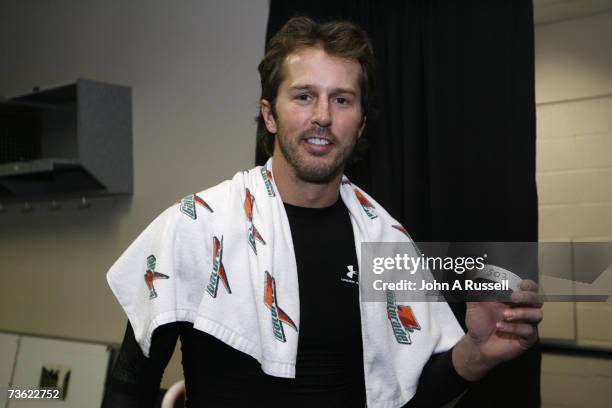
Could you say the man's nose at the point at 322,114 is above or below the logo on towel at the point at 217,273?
above

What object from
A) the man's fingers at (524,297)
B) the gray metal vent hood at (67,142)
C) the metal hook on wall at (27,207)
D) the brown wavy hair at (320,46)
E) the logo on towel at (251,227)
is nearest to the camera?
the man's fingers at (524,297)

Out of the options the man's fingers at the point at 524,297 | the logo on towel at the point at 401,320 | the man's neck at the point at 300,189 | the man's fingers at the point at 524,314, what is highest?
the man's neck at the point at 300,189

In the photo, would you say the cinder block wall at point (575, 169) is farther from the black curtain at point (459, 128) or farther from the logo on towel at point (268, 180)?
the logo on towel at point (268, 180)

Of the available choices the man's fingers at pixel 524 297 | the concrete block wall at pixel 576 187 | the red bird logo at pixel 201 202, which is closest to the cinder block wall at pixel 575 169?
the concrete block wall at pixel 576 187

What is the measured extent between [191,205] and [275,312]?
11.9 inches

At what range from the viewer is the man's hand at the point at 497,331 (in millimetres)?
1009

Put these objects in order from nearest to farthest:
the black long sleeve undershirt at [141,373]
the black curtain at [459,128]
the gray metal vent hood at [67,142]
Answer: the black long sleeve undershirt at [141,373] → the black curtain at [459,128] → the gray metal vent hood at [67,142]

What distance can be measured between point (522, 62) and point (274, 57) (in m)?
0.81

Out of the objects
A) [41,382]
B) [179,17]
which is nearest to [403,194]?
[179,17]

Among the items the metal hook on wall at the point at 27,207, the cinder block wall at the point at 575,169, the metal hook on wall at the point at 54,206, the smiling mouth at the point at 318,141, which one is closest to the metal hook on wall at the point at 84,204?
the metal hook on wall at the point at 54,206

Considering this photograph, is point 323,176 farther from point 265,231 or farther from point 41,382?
point 41,382

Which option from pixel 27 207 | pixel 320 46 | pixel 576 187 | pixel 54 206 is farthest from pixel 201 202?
pixel 27 207

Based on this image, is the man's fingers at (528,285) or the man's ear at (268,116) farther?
the man's ear at (268,116)

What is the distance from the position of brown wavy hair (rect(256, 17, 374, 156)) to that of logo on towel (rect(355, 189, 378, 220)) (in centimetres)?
21
